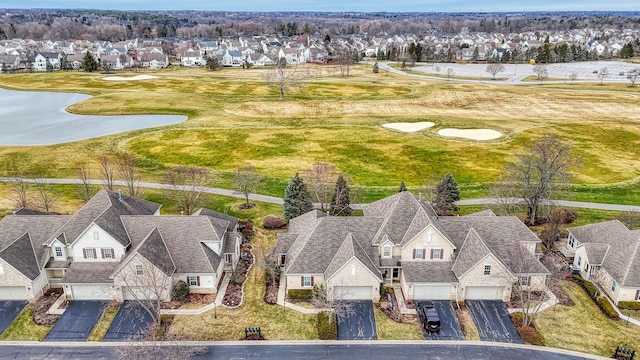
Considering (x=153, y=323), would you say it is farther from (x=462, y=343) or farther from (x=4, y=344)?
(x=462, y=343)

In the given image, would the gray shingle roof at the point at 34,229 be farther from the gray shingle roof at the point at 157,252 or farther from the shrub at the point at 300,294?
the shrub at the point at 300,294

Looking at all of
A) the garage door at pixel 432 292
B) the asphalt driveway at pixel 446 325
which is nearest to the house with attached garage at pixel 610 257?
the garage door at pixel 432 292

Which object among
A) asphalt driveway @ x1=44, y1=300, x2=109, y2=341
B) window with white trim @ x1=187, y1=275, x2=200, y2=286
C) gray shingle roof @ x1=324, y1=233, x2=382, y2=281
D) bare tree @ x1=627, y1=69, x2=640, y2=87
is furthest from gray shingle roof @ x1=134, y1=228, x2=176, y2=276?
bare tree @ x1=627, y1=69, x2=640, y2=87

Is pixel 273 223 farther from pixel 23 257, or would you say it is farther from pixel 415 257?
pixel 23 257

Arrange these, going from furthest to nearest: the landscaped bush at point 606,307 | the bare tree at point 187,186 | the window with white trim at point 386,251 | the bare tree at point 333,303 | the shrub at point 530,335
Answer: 1. the bare tree at point 187,186
2. the window with white trim at point 386,251
3. the bare tree at point 333,303
4. the landscaped bush at point 606,307
5. the shrub at point 530,335

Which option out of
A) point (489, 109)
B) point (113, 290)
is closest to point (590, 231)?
point (113, 290)

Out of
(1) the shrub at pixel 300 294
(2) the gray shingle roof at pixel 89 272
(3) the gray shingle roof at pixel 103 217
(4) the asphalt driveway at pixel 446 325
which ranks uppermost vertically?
(3) the gray shingle roof at pixel 103 217
